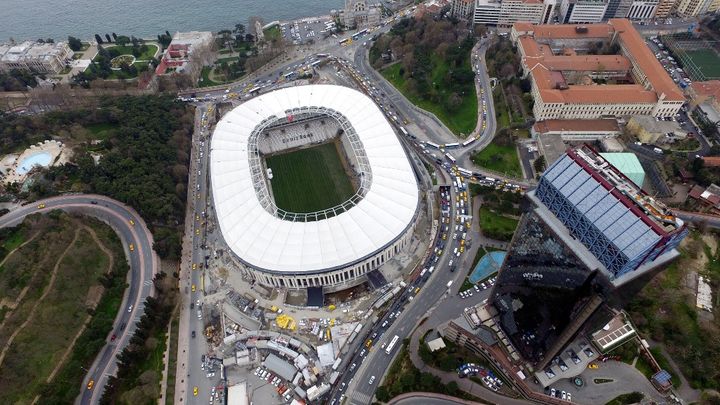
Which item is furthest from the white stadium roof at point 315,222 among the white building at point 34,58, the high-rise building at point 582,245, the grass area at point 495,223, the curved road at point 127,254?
the white building at point 34,58

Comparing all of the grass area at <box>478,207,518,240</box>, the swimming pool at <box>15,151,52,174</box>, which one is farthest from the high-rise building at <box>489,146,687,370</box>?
the swimming pool at <box>15,151,52,174</box>

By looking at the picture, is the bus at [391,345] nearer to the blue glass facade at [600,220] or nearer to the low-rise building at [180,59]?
the blue glass facade at [600,220]

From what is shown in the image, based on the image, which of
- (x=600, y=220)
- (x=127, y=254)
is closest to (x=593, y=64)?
(x=600, y=220)

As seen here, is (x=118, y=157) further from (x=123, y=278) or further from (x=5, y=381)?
(x=5, y=381)

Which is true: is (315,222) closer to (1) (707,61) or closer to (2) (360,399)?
(2) (360,399)

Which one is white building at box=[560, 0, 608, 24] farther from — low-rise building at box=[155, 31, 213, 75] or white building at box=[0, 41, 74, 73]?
white building at box=[0, 41, 74, 73]

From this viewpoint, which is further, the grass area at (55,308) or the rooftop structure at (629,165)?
the rooftop structure at (629,165)

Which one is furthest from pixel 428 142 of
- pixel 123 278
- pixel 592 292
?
pixel 123 278
